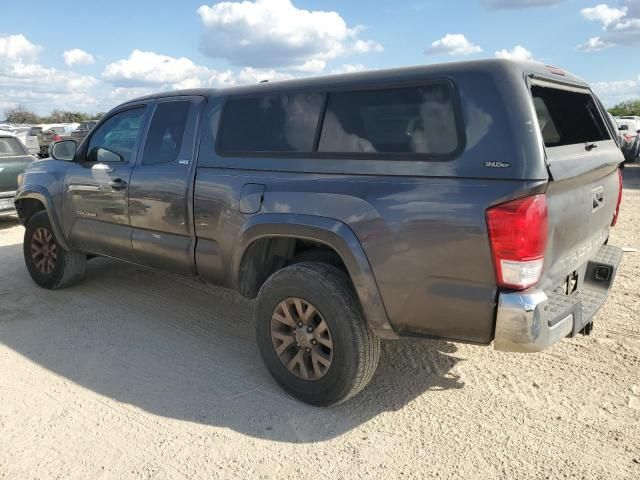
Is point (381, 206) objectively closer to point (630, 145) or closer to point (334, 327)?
point (334, 327)

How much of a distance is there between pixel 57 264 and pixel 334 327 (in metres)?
3.51

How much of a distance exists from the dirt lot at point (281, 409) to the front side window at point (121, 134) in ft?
4.83

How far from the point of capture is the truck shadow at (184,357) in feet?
10.5

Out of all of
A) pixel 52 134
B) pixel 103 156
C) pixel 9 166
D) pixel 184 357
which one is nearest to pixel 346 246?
pixel 184 357

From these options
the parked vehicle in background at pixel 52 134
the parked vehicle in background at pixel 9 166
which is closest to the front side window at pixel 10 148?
the parked vehicle in background at pixel 9 166

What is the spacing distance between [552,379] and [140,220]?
3191mm

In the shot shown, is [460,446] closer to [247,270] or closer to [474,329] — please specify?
[474,329]

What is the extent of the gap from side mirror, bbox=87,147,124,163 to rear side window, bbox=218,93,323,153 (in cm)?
132

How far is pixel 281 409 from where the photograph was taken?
326 centimetres

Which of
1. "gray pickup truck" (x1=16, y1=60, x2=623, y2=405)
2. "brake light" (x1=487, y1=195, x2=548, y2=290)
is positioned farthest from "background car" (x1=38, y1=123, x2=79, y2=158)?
"brake light" (x1=487, y1=195, x2=548, y2=290)

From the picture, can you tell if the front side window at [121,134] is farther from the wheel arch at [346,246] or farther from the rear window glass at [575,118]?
the rear window glass at [575,118]

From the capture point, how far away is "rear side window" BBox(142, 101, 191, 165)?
4.04m

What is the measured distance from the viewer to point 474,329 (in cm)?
265

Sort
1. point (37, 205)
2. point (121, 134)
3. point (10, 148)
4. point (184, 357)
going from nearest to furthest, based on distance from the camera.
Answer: point (184, 357) < point (121, 134) < point (37, 205) < point (10, 148)
